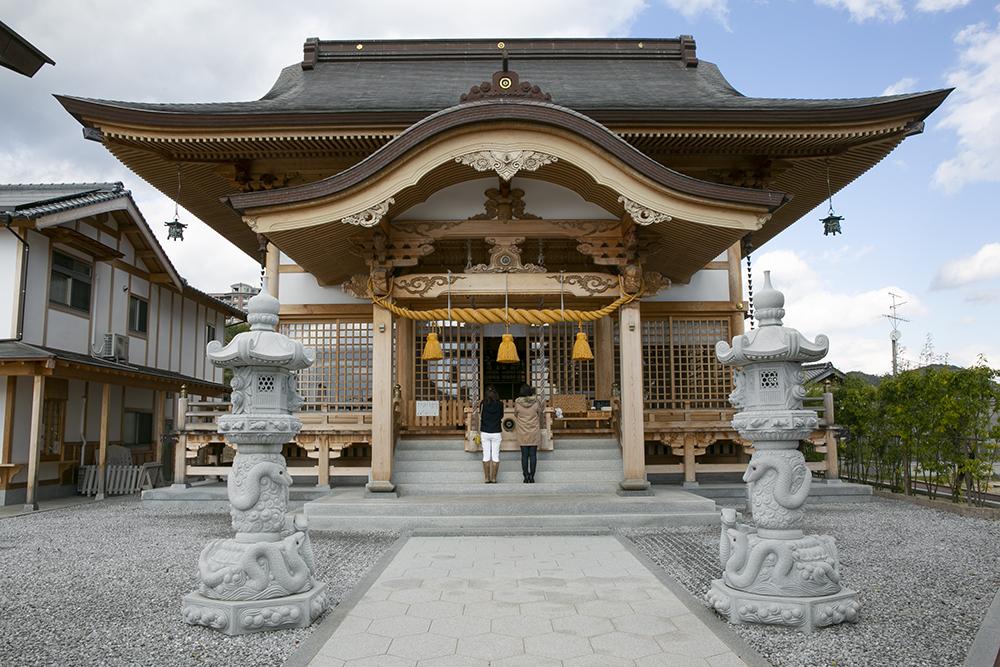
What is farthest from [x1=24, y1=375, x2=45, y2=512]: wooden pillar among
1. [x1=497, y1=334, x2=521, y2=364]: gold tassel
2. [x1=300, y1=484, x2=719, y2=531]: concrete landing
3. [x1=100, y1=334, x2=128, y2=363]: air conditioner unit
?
[x1=497, y1=334, x2=521, y2=364]: gold tassel

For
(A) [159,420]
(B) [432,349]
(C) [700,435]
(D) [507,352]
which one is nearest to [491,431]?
(D) [507,352]

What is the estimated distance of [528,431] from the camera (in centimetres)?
917

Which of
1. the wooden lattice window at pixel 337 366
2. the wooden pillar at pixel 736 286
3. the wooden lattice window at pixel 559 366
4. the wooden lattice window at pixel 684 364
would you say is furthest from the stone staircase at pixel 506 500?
the wooden pillar at pixel 736 286

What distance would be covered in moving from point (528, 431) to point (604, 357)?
3.02m

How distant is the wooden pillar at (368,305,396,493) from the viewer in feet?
28.7

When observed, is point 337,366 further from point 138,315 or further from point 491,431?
point 138,315

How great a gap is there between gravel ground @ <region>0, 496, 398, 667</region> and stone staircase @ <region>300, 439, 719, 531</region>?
0.55 m

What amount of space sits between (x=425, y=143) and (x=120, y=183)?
11.8 m

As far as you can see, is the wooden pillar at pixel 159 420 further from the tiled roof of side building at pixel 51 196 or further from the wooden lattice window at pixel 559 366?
the wooden lattice window at pixel 559 366

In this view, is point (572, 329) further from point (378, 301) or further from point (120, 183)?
point (120, 183)

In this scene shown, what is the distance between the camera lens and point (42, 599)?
522 centimetres

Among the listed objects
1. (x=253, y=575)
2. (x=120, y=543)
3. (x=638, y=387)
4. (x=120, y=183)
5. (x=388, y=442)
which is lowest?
(x=120, y=543)

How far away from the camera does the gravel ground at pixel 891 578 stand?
12.7 feet

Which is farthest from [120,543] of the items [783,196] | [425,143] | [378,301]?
[783,196]
